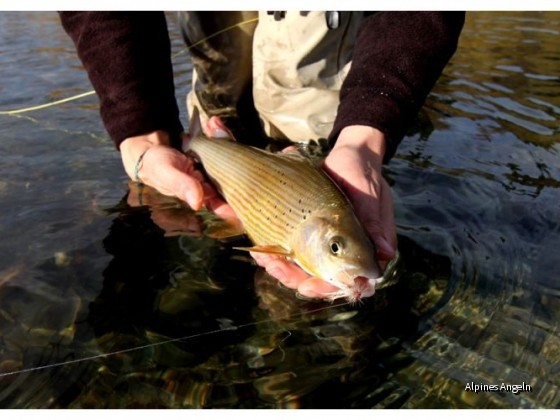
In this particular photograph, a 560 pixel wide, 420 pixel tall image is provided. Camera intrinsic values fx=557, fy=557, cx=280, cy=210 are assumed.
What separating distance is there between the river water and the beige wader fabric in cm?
82

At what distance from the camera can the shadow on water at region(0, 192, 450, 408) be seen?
7.47 feet

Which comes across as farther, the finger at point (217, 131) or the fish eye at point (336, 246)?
the finger at point (217, 131)

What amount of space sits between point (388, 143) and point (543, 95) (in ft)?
13.3

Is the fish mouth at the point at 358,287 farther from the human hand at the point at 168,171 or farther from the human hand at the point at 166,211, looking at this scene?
the human hand at the point at 166,211

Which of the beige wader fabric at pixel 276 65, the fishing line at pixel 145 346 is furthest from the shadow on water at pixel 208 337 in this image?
the beige wader fabric at pixel 276 65

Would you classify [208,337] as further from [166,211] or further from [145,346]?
[166,211]

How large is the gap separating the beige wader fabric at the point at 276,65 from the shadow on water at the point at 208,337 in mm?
1708

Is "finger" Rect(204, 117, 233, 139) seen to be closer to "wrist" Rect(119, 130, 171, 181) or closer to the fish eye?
"wrist" Rect(119, 130, 171, 181)

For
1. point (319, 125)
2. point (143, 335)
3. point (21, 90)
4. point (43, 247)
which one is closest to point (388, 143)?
point (319, 125)

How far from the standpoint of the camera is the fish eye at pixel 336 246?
89.8 inches

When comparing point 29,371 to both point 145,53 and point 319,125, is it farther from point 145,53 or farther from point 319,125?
point 319,125

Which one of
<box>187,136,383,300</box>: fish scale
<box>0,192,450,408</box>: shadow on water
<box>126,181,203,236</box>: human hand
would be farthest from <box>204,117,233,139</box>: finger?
<box>0,192,450,408</box>: shadow on water

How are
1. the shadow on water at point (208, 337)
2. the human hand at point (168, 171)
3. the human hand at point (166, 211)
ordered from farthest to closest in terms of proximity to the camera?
the human hand at point (166, 211), the human hand at point (168, 171), the shadow on water at point (208, 337)

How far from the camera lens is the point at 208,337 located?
101 inches
